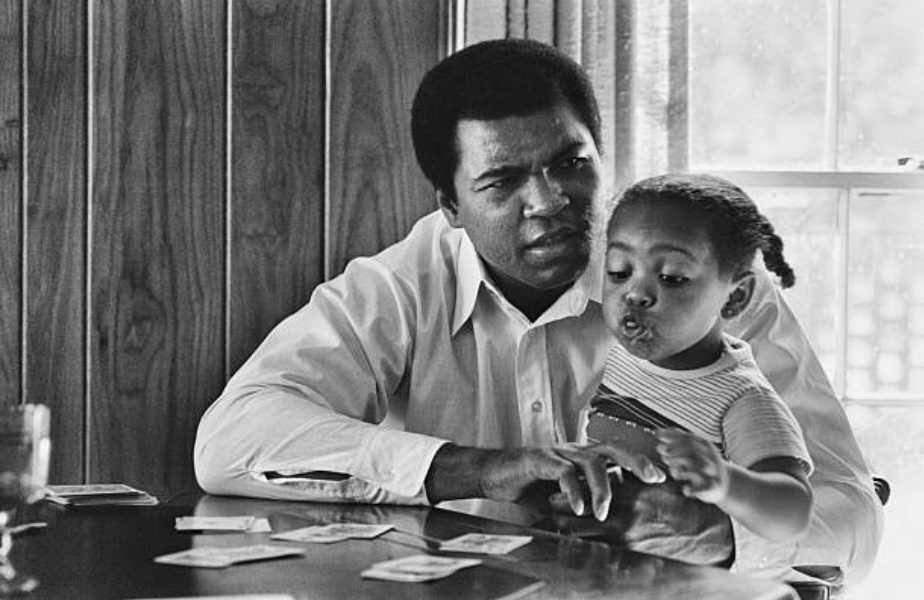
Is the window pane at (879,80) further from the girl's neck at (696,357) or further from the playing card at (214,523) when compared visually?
the playing card at (214,523)

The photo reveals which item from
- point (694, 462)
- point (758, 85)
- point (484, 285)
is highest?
point (758, 85)

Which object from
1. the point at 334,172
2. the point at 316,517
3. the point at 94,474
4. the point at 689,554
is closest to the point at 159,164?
the point at 334,172

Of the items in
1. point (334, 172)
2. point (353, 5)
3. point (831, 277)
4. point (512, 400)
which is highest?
point (353, 5)

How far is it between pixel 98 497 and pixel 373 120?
1220mm

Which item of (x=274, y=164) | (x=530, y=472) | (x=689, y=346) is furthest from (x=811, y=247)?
(x=530, y=472)

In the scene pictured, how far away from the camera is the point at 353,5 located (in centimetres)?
305

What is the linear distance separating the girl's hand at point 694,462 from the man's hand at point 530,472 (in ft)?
0.19

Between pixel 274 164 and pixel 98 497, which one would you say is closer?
pixel 98 497

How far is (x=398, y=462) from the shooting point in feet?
7.08

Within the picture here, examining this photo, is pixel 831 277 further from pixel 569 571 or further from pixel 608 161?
pixel 569 571

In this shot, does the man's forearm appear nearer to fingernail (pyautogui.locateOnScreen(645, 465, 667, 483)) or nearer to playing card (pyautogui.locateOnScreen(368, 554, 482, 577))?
fingernail (pyautogui.locateOnScreen(645, 465, 667, 483))

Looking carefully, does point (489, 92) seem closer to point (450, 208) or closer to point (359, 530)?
point (450, 208)

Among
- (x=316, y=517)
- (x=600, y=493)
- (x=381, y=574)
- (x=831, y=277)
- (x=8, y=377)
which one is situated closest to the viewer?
(x=381, y=574)

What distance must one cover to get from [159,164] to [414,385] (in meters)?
0.79
